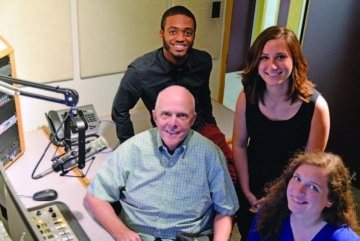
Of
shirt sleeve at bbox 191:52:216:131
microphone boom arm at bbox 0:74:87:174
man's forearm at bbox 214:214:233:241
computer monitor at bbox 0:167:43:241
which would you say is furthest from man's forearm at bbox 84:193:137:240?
shirt sleeve at bbox 191:52:216:131

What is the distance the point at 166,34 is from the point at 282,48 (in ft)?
2.18

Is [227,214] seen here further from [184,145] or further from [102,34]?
[102,34]

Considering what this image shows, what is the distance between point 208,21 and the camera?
9.57ft

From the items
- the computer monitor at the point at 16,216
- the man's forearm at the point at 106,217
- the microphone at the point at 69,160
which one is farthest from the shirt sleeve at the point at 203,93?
the computer monitor at the point at 16,216

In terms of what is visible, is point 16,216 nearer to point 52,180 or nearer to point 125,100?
point 52,180

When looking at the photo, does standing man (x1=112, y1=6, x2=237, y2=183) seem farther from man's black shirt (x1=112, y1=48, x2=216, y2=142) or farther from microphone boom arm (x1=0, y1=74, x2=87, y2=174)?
microphone boom arm (x1=0, y1=74, x2=87, y2=174)

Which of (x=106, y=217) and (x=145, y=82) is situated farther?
(x=145, y=82)

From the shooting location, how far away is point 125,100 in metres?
2.29

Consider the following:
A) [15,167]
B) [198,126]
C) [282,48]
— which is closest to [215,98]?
[198,126]

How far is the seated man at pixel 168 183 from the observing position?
173 cm

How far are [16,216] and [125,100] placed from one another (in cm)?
132

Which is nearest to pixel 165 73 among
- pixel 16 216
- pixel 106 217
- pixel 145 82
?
pixel 145 82

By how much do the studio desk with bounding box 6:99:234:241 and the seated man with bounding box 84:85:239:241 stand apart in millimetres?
65

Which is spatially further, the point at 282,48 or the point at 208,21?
the point at 208,21
